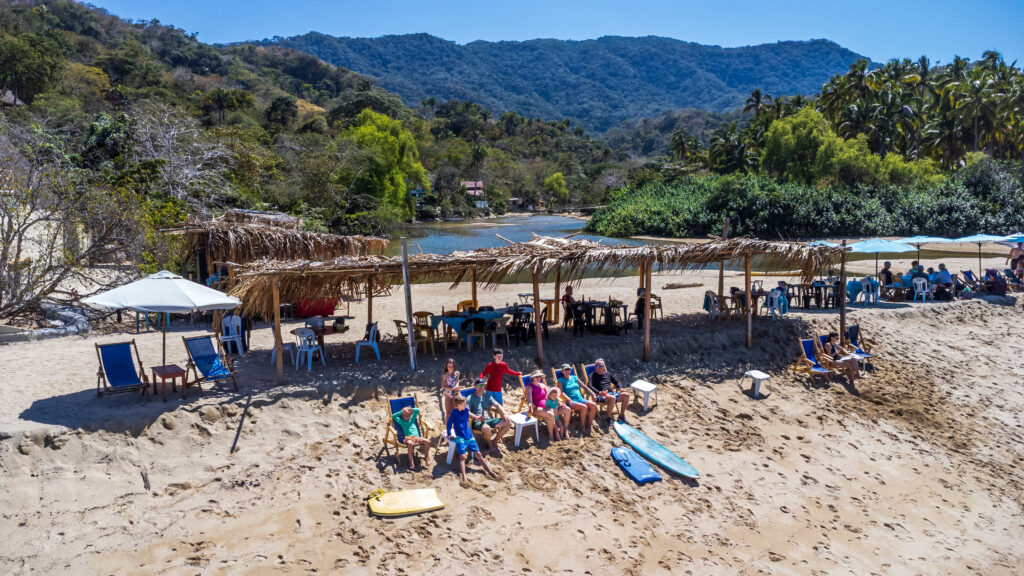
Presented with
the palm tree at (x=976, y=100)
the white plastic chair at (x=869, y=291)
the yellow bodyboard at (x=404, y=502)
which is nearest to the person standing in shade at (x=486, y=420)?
the yellow bodyboard at (x=404, y=502)

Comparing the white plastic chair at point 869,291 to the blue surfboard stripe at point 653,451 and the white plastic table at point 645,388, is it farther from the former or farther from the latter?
the blue surfboard stripe at point 653,451

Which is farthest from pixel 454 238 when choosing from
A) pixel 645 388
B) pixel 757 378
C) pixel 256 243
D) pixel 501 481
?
pixel 501 481

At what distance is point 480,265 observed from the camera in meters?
9.28

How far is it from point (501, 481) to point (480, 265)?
3.68m

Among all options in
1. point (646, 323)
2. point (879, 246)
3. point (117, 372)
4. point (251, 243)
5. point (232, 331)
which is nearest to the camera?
point (117, 372)

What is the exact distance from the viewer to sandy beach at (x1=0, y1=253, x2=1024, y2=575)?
5406mm

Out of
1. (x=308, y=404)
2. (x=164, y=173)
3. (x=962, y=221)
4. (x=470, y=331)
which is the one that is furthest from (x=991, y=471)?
(x=962, y=221)

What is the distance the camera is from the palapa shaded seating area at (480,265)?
8.70m

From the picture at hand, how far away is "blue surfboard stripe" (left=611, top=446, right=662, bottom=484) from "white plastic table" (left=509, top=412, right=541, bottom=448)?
97 cm

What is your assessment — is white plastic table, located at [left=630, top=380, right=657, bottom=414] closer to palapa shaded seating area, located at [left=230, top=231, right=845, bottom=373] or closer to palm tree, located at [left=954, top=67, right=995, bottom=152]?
palapa shaded seating area, located at [left=230, top=231, right=845, bottom=373]

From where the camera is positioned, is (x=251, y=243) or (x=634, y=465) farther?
(x=251, y=243)

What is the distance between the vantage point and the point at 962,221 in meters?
33.2

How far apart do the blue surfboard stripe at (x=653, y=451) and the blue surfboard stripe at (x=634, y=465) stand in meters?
0.14

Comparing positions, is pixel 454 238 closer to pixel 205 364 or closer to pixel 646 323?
pixel 646 323
